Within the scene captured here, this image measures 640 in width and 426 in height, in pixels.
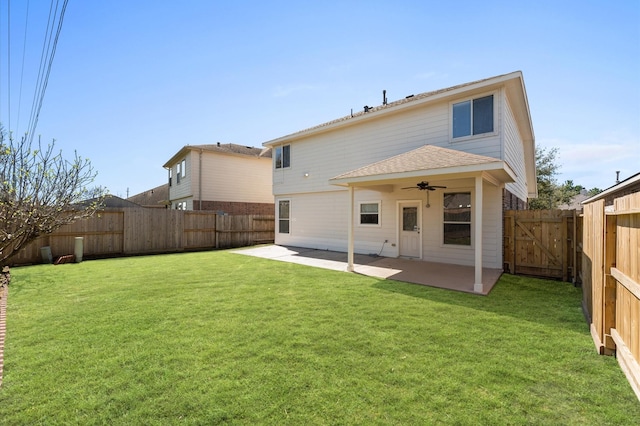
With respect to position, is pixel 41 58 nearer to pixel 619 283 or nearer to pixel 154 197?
pixel 619 283

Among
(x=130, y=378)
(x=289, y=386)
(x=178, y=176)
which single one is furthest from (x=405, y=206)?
(x=178, y=176)

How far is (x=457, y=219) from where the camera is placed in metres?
9.30

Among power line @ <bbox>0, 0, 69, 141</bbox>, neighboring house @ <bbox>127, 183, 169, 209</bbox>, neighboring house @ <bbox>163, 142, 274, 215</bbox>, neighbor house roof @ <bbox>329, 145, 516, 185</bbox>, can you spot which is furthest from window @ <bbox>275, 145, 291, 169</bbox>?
neighboring house @ <bbox>127, 183, 169, 209</bbox>

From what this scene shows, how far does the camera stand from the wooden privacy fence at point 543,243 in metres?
7.38

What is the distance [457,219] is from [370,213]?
11.0ft

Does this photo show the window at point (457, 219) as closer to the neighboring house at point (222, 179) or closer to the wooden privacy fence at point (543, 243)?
the wooden privacy fence at point (543, 243)

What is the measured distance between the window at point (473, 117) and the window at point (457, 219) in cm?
194

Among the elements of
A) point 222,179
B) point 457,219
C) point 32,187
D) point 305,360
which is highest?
point 222,179

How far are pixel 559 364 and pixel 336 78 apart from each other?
10.4 meters

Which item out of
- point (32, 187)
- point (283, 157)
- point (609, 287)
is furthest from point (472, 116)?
point (32, 187)

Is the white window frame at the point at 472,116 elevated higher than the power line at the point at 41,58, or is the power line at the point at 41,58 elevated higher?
the power line at the point at 41,58

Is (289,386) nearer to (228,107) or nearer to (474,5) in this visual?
(474,5)

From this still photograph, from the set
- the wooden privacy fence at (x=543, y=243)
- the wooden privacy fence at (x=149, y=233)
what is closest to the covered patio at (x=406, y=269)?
the wooden privacy fence at (x=543, y=243)

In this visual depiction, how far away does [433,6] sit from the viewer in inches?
308
